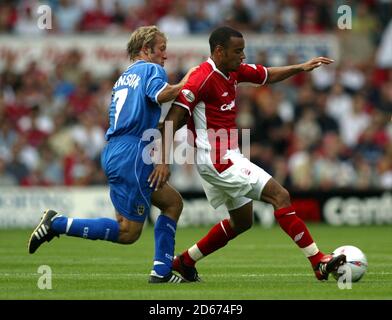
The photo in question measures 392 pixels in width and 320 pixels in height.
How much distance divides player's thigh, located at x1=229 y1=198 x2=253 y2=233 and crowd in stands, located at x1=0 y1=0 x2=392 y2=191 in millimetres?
10292

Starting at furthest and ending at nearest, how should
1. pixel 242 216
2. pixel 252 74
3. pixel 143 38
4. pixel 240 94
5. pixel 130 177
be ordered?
pixel 240 94, pixel 252 74, pixel 242 216, pixel 143 38, pixel 130 177

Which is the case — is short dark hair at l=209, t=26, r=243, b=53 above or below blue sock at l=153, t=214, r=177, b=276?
above

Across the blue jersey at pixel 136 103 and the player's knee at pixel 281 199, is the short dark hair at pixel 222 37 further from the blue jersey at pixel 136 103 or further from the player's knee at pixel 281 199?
→ the player's knee at pixel 281 199

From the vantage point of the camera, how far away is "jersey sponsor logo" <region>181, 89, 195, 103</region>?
10406 mm

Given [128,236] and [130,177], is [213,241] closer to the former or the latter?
[128,236]

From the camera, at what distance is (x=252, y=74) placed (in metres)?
11.1

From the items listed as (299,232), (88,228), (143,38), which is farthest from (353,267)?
(143,38)

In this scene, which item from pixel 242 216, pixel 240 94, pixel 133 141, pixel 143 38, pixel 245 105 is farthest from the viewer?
pixel 240 94

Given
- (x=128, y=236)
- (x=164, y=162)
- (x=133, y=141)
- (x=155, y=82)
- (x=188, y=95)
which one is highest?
(x=155, y=82)

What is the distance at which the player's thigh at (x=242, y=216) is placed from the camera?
1099 centimetres

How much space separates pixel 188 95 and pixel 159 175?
828mm

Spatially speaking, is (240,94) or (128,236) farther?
(240,94)

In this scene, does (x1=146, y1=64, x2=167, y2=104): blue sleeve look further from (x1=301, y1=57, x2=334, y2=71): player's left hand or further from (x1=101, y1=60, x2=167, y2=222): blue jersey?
(x1=301, y1=57, x2=334, y2=71): player's left hand

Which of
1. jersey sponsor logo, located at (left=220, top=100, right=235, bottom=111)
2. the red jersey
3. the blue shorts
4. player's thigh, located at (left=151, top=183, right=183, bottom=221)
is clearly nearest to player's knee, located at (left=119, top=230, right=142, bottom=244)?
the blue shorts
